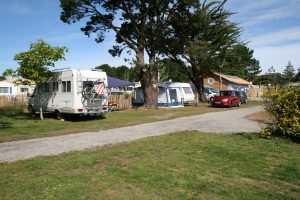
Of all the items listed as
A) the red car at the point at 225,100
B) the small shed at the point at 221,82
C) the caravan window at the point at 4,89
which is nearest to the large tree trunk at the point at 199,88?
the red car at the point at 225,100

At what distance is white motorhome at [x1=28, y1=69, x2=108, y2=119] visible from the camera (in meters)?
→ 16.4

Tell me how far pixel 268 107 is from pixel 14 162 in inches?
302

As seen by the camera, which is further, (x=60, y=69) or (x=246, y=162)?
(x=60, y=69)

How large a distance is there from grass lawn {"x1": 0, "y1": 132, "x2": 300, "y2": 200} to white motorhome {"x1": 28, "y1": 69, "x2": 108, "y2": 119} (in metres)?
8.10

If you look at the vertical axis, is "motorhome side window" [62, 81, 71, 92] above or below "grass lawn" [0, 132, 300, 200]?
above

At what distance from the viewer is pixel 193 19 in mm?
27344

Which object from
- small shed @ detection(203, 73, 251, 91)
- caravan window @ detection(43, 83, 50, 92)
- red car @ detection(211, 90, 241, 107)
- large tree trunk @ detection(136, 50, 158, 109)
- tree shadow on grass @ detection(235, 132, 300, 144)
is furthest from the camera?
small shed @ detection(203, 73, 251, 91)

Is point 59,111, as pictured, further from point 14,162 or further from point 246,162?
point 246,162

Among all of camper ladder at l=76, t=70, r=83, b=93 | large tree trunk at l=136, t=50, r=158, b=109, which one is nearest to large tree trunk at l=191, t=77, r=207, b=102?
large tree trunk at l=136, t=50, r=158, b=109

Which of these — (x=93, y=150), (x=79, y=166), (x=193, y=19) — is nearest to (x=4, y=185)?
(x=79, y=166)

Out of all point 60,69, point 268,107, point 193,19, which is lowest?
point 268,107

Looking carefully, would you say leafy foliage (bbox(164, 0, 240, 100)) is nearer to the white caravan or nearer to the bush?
the white caravan

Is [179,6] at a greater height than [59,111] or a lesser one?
greater

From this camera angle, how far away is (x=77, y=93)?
53.6 ft
